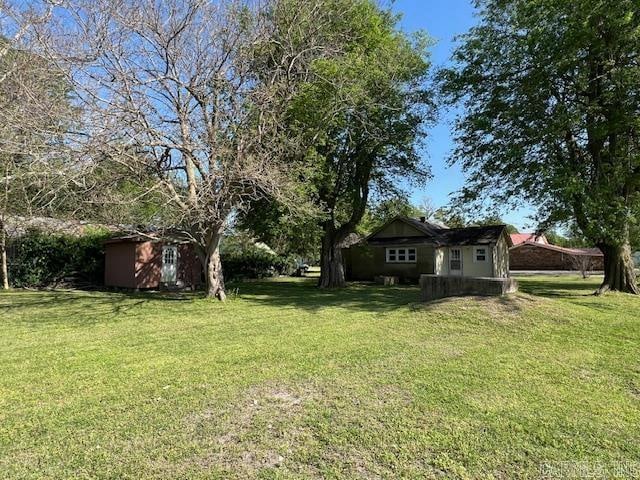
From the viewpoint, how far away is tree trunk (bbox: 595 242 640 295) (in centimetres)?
1576

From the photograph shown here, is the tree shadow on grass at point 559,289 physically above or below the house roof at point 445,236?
below

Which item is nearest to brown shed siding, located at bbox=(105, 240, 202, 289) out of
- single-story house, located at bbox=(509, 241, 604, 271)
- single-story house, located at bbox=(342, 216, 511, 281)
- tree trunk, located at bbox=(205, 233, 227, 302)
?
tree trunk, located at bbox=(205, 233, 227, 302)

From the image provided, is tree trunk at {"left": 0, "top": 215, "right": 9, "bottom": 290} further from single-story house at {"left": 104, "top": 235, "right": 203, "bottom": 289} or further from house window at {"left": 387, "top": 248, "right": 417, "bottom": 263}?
house window at {"left": 387, "top": 248, "right": 417, "bottom": 263}

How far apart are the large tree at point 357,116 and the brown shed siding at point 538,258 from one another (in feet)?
84.1

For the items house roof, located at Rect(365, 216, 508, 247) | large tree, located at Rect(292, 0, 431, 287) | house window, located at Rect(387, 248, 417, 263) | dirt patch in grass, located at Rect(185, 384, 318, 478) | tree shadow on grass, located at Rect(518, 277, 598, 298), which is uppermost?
large tree, located at Rect(292, 0, 431, 287)

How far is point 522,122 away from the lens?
15688 mm

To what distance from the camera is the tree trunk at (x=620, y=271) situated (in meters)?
15.8

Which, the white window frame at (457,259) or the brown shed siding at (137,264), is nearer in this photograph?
the brown shed siding at (137,264)

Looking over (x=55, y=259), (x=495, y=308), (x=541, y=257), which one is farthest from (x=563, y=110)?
(x=541, y=257)

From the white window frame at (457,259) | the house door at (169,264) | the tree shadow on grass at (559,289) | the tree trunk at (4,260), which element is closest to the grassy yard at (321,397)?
the tree shadow on grass at (559,289)

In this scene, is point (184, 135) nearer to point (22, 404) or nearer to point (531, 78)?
point (22, 404)

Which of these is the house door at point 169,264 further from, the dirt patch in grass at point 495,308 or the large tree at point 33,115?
the dirt patch in grass at point 495,308

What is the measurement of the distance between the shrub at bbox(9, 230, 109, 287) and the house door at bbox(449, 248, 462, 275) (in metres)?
18.8

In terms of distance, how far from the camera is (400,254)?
83.2 feet
